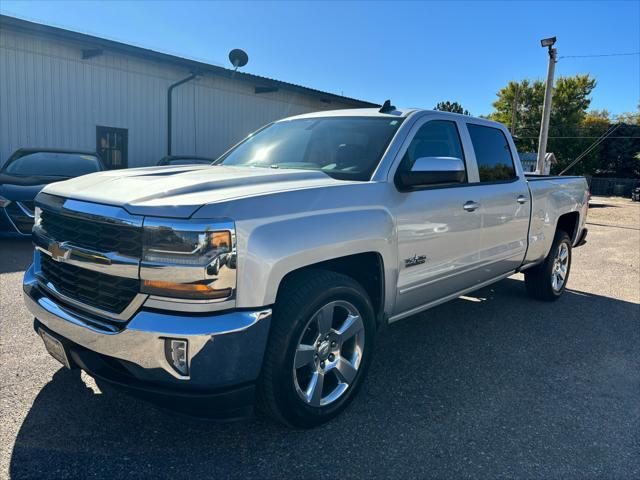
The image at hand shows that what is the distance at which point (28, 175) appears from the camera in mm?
8633

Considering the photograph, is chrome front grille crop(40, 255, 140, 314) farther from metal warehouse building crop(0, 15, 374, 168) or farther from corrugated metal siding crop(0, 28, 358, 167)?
corrugated metal siding crop(0, 28, 358, 167)

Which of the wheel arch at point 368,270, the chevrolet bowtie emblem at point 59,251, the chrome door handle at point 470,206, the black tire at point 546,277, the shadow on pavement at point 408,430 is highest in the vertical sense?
the chrome door handle at point 470,206

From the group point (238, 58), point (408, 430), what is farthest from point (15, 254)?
point (238, 58)

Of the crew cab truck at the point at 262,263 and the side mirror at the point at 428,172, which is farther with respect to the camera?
the side mirror at the point at 428,172

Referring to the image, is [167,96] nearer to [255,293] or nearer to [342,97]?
[342,97]

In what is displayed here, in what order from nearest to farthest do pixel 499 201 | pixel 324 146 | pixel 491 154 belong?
1. pixel 324 146
2. pixel 499 201
3. pixel 491 154

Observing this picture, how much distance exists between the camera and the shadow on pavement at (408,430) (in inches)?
100

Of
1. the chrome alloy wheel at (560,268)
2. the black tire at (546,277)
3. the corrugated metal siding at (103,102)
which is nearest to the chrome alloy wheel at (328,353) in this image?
the black tire at (546,277)

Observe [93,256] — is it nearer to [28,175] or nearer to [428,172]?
[428,172]

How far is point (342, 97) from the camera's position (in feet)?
63.7

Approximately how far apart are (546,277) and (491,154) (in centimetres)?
201

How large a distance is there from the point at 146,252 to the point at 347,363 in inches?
53.8

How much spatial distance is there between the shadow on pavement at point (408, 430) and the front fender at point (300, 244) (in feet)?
2.33

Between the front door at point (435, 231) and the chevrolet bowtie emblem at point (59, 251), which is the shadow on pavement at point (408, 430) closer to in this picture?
the front door at point (435, 231)
